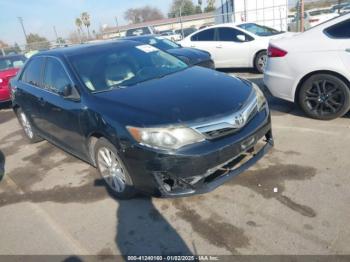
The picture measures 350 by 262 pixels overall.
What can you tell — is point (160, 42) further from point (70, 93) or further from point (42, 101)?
point (70, 93)

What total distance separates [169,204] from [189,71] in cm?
175

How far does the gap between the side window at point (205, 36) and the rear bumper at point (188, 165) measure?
717 cm

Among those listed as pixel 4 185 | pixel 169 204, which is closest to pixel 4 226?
pixel 4 185

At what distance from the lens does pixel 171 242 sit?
2.85m

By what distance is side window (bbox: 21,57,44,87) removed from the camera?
476 cm

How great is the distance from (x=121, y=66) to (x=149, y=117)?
4.41 ft

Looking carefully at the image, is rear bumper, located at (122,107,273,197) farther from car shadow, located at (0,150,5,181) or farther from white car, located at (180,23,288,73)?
white car, located at (180,23,288,73)

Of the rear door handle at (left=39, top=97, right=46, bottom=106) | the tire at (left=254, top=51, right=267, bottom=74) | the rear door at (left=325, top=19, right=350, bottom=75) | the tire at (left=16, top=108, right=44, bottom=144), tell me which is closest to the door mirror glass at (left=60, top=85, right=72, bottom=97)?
the rear door handle at (left=39, top=97, right=46, bottom=106)

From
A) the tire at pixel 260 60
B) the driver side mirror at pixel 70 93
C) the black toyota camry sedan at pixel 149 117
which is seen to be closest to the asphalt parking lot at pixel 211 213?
the black toyota camry sedan at pixel 149 117

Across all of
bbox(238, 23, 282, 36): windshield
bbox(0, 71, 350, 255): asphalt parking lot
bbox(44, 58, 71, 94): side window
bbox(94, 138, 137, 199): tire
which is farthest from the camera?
bbox(238, 23, 282, 36): windshield

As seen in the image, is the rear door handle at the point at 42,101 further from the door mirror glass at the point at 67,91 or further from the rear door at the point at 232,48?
the rear door at the point at 232,48

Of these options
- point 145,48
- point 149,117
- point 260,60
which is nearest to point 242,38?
point 260,60

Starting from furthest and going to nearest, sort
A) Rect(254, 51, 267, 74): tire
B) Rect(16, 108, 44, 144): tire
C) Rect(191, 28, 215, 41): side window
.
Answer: Rect(191, 28, 215, 41): side window < Rect(254, 51, 267, 74): tire < Rect(16, 108, 44, 144): tire

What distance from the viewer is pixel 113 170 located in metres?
3.52
